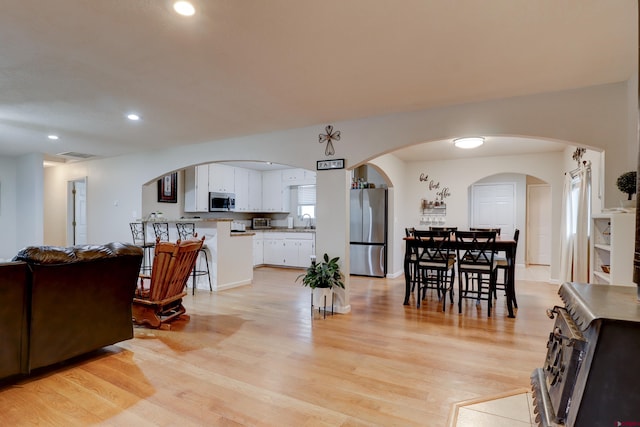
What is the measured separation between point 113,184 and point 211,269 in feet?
9.66

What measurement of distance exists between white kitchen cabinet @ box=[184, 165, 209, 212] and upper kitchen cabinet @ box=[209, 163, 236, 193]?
0.13 metres

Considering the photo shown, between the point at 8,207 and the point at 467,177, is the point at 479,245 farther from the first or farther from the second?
the point at 8,207

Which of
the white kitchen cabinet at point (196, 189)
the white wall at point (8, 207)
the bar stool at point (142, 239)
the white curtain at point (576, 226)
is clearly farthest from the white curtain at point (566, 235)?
the white wall at point (8, 207)

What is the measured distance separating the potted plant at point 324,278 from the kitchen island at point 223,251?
1773 millimetres

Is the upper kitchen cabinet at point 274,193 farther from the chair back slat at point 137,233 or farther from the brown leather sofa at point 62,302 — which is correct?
the brown leather sofa at point 62,302

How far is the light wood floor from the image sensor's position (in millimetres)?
1952

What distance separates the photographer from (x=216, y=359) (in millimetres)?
2682

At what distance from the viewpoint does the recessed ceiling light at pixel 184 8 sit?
1.82 m

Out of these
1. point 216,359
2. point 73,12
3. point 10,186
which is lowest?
point 216,359

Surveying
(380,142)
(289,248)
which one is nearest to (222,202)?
(289,248)

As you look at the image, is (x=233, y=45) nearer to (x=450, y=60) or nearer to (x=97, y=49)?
(x=97, y=49)

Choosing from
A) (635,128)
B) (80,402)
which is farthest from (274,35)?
(635,128)

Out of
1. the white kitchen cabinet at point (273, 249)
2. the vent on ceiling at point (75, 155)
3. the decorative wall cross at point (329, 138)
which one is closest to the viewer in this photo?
the decorative wall cross at point (329, 138)

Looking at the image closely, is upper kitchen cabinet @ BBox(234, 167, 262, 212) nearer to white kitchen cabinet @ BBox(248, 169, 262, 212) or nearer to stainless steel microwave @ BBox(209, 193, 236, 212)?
white kitchen cabinet @ BBox(248, 169, 262, 212)
